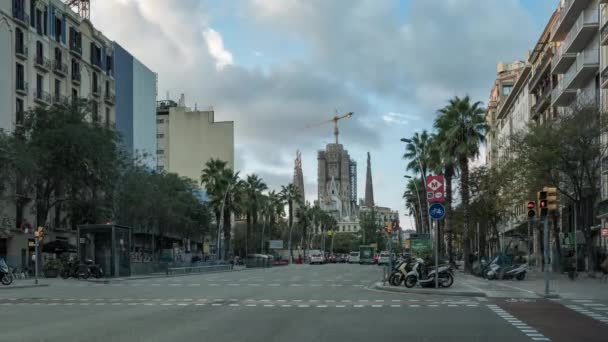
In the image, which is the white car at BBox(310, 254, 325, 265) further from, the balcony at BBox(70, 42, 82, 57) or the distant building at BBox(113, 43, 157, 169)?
the balcony at BBox(70, 42, 82, 57)

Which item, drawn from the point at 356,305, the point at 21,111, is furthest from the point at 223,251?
the point at 356,305

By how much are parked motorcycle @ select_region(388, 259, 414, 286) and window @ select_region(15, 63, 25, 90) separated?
37679mm

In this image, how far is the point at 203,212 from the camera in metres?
79.9

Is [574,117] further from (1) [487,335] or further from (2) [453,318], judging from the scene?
(1) [487,335]

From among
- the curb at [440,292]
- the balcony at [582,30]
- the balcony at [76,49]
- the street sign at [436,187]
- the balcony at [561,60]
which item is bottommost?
the curb at [440,292]

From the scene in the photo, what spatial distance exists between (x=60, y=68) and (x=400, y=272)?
42.2m

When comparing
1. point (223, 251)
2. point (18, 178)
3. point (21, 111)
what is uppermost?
point (21, 111)

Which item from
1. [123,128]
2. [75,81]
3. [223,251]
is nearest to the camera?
[75,81]

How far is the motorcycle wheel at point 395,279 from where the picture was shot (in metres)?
29.6

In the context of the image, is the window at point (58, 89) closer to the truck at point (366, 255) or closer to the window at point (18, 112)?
the window at point (18, 112)

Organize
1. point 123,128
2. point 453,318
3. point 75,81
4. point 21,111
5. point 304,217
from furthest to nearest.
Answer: point 304,217
point 123,128
point 75,81
point 21,111
point 453,318

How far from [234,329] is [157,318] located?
3.10 metres

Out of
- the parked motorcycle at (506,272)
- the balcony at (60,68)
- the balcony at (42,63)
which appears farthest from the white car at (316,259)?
the parked motorcycle at (506,272)

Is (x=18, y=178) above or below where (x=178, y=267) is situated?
above
